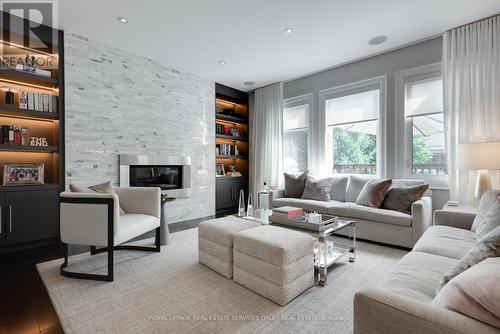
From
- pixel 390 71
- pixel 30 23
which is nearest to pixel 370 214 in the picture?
pixel 390 71

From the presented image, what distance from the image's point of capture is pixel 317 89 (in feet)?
15.1

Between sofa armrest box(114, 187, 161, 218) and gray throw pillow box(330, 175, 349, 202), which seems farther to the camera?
gray throw pillow box(330, 175, 349, 202)

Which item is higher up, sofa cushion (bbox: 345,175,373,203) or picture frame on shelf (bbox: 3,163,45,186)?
picture frame on shelf (bbox: 3,163,45,186)

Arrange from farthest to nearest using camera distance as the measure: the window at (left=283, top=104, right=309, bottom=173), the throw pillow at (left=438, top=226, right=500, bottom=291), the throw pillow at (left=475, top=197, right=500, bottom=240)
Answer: the window at (left=283, top=104, right=309, bottom=173) → the throw pillow at (left=475, top=197, right=500, bottom=240) → the throw pillow at (left=438, top=226, right=500, bottom=291)

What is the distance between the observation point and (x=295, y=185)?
4.26 m

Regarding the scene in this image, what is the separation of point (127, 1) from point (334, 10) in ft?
7.25

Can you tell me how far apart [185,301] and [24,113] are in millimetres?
2959

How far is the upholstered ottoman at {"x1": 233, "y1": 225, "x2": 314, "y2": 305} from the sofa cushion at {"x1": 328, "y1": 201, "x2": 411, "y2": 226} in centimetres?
150

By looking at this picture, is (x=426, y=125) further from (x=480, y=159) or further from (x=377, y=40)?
(x=377, y=40)

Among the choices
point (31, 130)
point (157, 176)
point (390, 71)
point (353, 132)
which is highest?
point (390, 71)

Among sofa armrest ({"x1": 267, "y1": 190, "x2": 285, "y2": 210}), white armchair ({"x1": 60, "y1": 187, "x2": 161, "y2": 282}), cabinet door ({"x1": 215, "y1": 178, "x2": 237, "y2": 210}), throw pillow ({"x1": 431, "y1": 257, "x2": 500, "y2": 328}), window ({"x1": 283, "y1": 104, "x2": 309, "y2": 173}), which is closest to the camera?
throw pillow ({"x1": 431, "y1": 257, "x2": 500, "y2": 328})

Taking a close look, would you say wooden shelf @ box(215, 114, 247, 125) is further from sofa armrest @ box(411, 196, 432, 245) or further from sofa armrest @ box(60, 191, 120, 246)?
sofa armrest @ box(411, 196, 432, 245)

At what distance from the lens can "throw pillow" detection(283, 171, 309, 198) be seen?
13.8 feet

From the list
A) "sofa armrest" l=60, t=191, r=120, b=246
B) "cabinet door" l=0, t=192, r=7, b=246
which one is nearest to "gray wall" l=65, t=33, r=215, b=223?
"cabinet door" l=0, t=192, r=7, b=246
